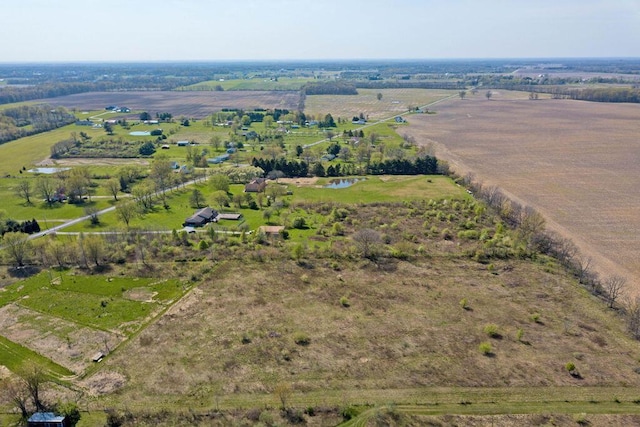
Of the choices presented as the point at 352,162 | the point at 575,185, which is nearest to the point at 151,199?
the point at 352,162

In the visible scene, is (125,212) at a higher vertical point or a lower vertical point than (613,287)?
higher

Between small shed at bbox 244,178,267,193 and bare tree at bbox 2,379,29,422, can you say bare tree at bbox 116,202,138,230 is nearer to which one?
small shed at bbox 244,178,267,193

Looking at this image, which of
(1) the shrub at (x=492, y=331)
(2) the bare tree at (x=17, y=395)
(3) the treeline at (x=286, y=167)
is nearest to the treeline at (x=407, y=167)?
(3) the treeline at (x=286, y=167)

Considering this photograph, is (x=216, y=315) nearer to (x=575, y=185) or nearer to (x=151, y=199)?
(x=151, y=199)

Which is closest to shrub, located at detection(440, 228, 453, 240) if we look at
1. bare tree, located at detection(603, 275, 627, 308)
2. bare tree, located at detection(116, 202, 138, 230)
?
bare tree, located at detection(603, 275, 627, 308)

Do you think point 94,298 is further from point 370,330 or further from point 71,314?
point 370,330

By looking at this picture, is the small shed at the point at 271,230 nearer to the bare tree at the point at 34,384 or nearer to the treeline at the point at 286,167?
the treeline at the point at 286,167

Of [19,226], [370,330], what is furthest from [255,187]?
[370,330]
